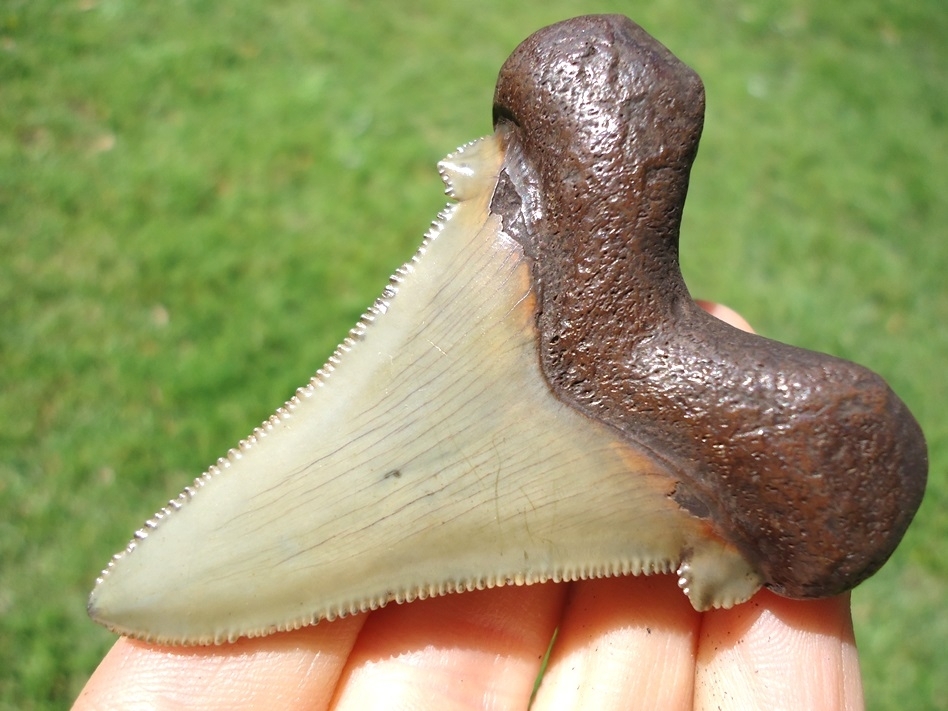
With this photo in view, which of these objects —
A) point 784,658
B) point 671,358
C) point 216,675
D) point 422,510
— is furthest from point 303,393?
point 784,658

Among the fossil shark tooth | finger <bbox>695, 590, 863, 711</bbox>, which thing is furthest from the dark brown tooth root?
finger <bbox>695, 590, 863, 711</bbox>

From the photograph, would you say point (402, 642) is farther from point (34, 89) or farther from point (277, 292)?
point (34, 89)

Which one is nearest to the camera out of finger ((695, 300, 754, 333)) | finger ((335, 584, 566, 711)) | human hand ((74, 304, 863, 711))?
human hand ((74, 304, 863, 711))

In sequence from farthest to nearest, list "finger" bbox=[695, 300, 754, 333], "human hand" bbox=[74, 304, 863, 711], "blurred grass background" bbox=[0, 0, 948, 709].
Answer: "blurred grass background" bbox=[0, 0, 948, 709] → "finger" bbox=[695, 300, 754, 333] → "human hand" bbox=[74, 304, 863, 711]

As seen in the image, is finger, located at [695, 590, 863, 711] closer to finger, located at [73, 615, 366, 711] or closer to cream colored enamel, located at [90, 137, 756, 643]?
cream colored enamel, located at [90, 137, 756, 643]

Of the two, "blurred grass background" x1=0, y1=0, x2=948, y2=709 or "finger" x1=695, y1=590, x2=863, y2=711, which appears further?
"blurred grass background" x1=0, y1=0, x2=948, y2=709

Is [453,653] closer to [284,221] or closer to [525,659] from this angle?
[525,659]

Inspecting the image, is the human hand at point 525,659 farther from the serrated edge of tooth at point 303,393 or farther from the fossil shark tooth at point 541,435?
the serrated edge of tooth at point 303,393
